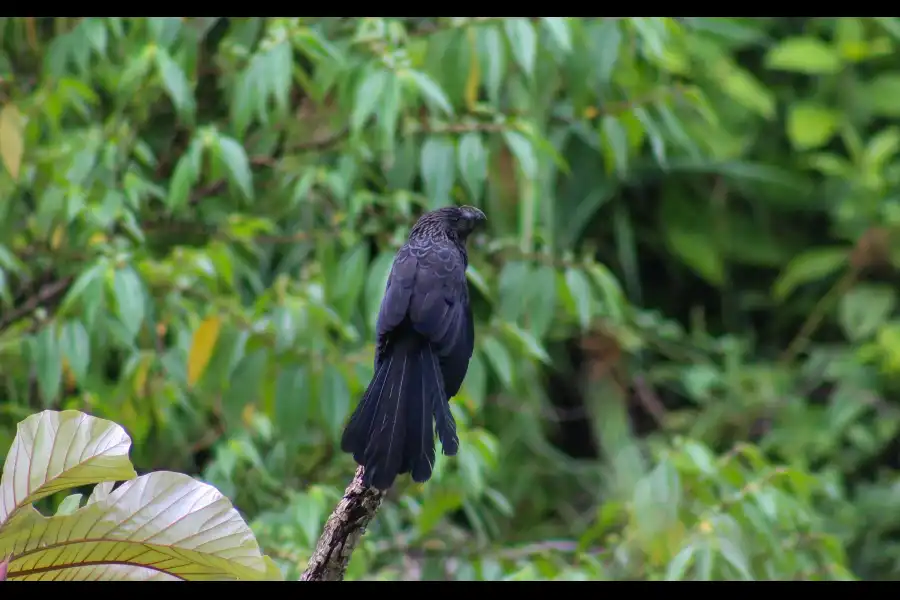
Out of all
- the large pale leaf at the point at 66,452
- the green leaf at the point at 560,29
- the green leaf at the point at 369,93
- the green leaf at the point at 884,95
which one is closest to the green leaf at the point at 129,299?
the green leaf at the point at 369,93

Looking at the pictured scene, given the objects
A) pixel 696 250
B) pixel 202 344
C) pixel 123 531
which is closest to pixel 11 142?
pixel 202 344

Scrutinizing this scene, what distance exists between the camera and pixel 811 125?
414cm

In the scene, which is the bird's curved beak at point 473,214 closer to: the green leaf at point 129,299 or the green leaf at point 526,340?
the green leaf at point 526,340

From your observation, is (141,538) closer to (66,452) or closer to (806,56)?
(66,452)

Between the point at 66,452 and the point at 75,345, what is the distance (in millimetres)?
1668

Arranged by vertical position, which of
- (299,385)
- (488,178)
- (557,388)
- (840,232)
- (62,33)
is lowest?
(557,388)

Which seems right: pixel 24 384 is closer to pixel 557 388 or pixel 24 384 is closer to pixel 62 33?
pixel 62 33

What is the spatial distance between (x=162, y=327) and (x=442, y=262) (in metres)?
1.50

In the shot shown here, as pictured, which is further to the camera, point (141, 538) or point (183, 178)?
point (183, 178)

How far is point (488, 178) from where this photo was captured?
3.05 metres

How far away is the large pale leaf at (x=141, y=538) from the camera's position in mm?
917

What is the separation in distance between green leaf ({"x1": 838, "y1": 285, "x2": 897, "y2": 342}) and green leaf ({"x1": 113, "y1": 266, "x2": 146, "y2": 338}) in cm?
279

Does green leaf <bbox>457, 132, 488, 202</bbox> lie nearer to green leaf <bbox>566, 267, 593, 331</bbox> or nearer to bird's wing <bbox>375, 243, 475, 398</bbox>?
green leaf <bbox>566, 267, 593, 331</bbox>
